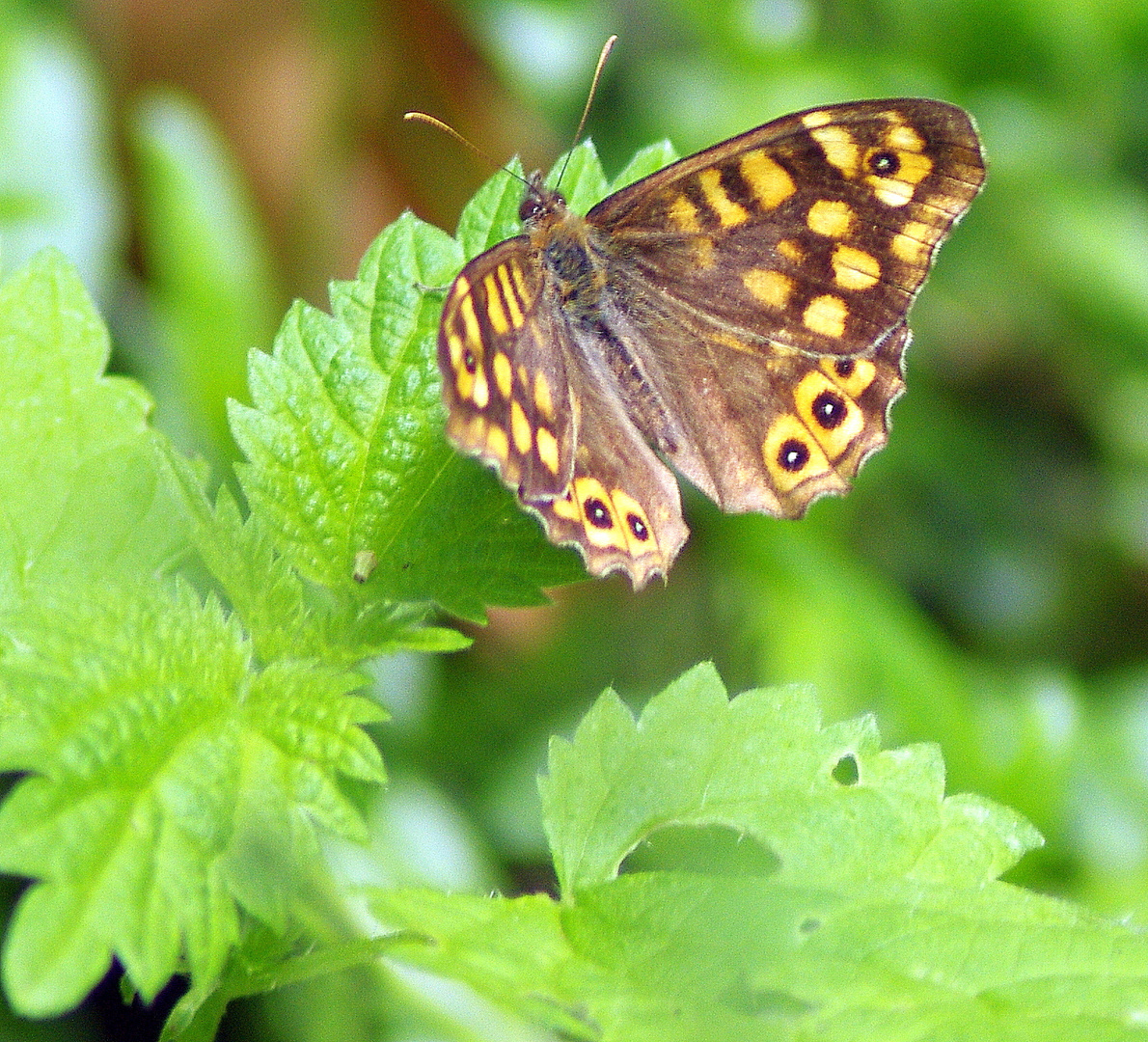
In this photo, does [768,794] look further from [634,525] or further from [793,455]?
[793,455]

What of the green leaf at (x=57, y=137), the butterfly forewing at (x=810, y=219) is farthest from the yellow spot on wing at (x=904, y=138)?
the green leaf at (x=57, y=137)

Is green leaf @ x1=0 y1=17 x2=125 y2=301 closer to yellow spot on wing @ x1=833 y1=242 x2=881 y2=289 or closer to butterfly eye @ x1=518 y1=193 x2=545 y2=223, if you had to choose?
butterfly eye @ x1=518 y1=193 x2=545 y2=223

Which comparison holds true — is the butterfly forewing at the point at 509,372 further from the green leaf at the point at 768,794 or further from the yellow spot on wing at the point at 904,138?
the yellow spot on wing at the point at 904,138

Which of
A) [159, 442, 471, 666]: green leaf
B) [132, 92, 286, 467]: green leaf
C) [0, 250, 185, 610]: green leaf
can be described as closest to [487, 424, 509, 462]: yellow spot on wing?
[159, 442, 471, 666]: green leaf

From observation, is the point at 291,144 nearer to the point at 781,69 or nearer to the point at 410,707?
the point at 781,69

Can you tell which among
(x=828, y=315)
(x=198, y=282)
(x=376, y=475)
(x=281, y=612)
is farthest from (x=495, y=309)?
(x=198, y=282)

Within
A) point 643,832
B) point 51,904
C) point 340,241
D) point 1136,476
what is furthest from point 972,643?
point 51,904
